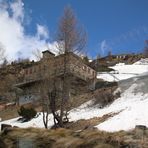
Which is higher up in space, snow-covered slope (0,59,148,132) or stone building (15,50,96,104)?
stone building (15,50,96,104)

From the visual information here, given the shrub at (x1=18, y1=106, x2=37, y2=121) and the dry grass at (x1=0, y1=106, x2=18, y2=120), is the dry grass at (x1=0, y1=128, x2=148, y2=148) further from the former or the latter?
the dry grass at (x1=0, y1=106, x2=18, y2=120)

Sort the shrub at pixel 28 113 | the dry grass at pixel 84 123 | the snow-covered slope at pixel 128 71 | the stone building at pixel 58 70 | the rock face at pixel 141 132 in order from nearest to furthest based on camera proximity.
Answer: the rock face at pixel 141 132, the dry grass at pixel 84 123, the stone building at pixel 58 70, the shrub at pixel 28 113, the snow-covered slope at pixel 128 71

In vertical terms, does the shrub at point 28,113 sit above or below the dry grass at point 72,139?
above

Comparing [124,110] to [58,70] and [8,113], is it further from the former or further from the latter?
[8,113]

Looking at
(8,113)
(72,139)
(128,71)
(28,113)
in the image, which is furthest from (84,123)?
(128,71)

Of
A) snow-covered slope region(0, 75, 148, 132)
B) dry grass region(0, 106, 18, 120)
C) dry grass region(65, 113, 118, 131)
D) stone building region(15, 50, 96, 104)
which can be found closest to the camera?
snow-covered slope region(0, 75, 148, 132)

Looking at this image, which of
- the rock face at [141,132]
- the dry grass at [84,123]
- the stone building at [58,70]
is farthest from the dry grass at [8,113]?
the rock face at [141,132]

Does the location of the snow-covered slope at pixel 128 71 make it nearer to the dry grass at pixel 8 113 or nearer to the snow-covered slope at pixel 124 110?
the dry grass at pixel 8 113

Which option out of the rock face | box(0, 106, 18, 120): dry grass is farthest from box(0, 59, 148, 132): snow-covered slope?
box(0, 106, 18, 120): dry grass

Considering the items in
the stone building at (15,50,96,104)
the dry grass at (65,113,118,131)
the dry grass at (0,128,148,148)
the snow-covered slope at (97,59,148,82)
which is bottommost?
the dry grass at (0,128,148,148)

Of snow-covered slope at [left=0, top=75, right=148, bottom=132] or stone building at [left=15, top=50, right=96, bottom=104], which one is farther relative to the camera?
stone building at [left=15, top=50, right=96, bottom=104]

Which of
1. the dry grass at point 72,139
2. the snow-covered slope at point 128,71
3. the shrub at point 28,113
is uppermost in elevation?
the snow-covered slope at point 128,71

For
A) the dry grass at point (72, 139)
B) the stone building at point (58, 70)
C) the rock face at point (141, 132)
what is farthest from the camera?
the stone building at point (58, 70)

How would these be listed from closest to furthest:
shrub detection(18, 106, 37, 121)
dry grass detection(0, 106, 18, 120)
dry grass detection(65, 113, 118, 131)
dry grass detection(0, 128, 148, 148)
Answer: dry grass detection(0, 128, 148, 148) < dry grass detection(65, 113, 118, 131) < shrub detection(18, 106, 37, 121) < dry grass detection(0, 106, 18, 120)
